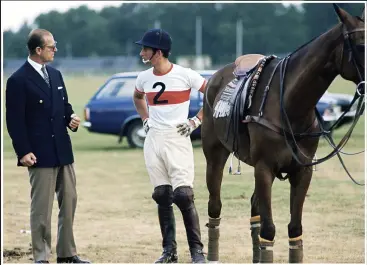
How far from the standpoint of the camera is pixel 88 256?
937cm

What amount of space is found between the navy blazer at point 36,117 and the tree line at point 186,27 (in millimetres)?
71491

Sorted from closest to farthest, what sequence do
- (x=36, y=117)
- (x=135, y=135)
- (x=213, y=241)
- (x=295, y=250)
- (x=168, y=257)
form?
(x=295, y=250) → (x=36, y=117) → (x=168, y=257) → (x=213, y=241) → (x=135, y=135)

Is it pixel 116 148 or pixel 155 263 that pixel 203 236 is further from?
pixel 116 148

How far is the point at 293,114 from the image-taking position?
7473mm

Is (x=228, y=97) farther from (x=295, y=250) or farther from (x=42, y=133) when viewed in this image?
(x=42, y=133)

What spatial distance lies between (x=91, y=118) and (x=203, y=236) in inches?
466

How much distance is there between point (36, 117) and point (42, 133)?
0.47ft

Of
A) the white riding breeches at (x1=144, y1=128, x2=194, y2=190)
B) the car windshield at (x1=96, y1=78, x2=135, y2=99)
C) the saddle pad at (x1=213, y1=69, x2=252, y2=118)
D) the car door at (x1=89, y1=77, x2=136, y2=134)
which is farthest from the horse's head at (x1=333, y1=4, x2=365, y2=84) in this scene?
the car windshield at (x1=96, y1=78, x2=135, y2=99)

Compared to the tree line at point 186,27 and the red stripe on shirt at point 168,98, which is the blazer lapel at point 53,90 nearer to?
the red stripe on shirt at point 168,98

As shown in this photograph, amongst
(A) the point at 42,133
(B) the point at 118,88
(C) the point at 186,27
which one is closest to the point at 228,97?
(A) the point at 42,133

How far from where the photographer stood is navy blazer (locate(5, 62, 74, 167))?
7840mm

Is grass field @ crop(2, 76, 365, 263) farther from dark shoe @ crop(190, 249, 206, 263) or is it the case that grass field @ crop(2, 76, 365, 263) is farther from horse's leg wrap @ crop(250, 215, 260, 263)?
dark shoe @ crop(190, 249, 206, 263)

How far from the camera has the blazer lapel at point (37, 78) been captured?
26.2 feet

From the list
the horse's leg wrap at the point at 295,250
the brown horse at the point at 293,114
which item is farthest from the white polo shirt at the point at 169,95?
the horse's leg wrap at the point at 295,250
